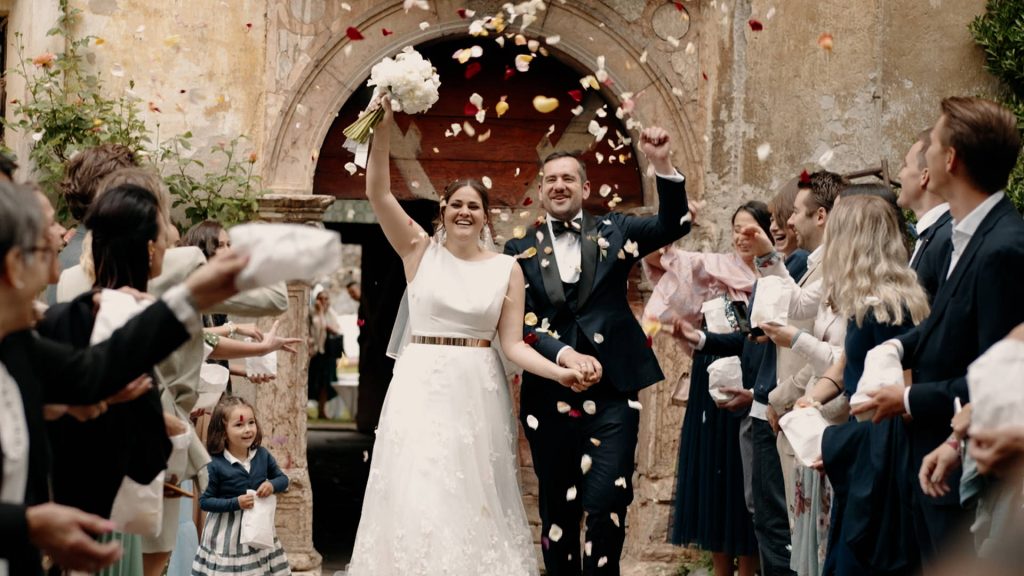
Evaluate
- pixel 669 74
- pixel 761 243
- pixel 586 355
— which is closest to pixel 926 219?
pixel 761 243

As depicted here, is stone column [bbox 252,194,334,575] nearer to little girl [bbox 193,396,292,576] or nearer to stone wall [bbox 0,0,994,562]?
stone wall [bbox 0,0,994,562]

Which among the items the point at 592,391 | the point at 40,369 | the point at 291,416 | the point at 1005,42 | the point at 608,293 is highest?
the point at 1005,42

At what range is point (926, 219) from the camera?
18.0ft

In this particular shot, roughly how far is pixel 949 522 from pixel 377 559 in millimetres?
2712

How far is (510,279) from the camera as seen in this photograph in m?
6.84

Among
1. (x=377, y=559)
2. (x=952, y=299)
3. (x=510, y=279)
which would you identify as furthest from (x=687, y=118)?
(x=952, y=299)

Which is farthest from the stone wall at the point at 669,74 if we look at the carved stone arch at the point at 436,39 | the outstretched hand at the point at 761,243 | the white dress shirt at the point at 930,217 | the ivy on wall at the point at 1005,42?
the white dress shirt at the point at 930,217

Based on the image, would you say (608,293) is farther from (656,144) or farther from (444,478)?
(444,478)

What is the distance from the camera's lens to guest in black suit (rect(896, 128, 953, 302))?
517 centimetres

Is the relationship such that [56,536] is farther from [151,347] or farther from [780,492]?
[780,492]

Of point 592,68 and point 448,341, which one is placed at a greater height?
point 592,68

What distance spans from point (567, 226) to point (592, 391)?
830mm

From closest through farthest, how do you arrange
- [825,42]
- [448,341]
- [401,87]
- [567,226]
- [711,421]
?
1. [401,87]
2. [448,341]
3. [567,226]
4. [711,421]
5. [825,42]

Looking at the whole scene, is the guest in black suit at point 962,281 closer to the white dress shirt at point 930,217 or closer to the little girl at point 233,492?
the white dress shirt at point 930,217
